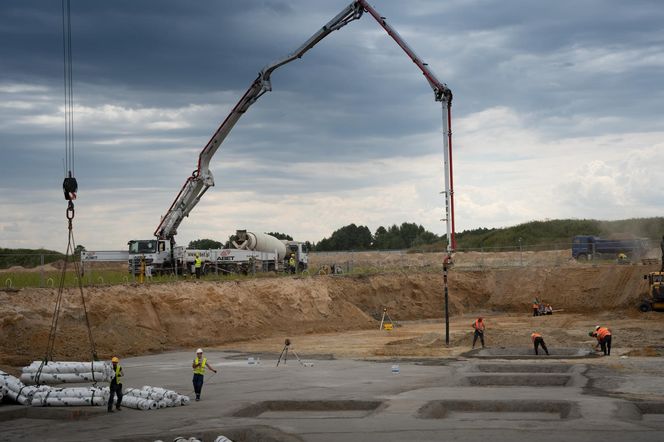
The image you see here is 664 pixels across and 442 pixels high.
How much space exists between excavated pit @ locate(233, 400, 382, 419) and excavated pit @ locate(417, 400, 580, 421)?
1.80m

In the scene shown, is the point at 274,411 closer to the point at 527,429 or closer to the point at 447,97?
the point at 527,429

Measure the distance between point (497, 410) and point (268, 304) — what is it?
95.8 feet

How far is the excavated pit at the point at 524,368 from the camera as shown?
29.4 metres

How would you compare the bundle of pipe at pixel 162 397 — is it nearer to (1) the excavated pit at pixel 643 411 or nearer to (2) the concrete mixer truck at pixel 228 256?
(1) the excavated pit at pixel 643 411

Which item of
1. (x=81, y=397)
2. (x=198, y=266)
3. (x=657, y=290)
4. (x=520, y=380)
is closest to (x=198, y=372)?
(x=81, y=397)

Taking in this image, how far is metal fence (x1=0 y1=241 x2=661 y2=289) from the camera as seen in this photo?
43.6 m

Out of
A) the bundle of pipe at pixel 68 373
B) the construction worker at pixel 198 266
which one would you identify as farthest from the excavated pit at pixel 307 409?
the construction worker at pixel 198 266

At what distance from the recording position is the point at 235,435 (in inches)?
781

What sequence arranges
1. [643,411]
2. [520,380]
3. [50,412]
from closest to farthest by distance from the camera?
[643,411]
[50,412]
[520,380]

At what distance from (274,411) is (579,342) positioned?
20.9 meters

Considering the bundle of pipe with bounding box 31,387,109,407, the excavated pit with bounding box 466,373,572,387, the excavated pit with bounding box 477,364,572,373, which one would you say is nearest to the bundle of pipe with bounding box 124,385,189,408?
the bundle of pipe with bounding box 31,387,109,407

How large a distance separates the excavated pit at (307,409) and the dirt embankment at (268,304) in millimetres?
14691

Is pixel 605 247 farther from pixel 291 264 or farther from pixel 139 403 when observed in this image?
pixel 139 403

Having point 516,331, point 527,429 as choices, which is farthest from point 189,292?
point 527,429
